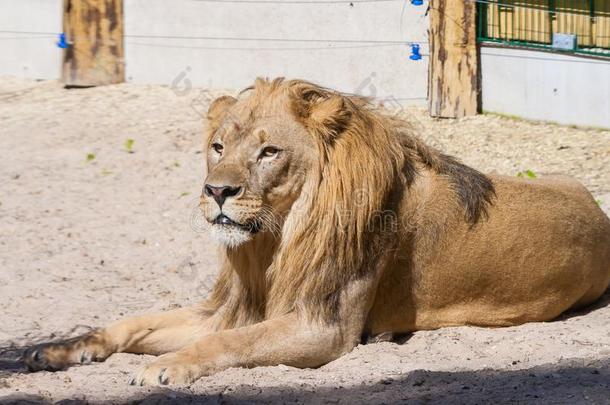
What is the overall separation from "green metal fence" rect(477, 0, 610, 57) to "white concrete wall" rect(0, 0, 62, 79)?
4624mm

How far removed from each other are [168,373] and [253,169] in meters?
1.03

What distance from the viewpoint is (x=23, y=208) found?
27.2 feet


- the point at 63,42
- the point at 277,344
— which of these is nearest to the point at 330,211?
the point at 277,344

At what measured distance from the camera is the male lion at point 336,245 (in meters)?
5.15

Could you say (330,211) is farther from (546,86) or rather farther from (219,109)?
(546,86)

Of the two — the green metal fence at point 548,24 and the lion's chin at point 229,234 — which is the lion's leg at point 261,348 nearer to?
the lion's chin at point 229,234

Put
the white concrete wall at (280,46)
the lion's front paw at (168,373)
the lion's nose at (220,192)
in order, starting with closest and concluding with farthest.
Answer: the lion's front paw at (168,373)
the lion's nose at (220,192)
the white concrete wall at (280,46)

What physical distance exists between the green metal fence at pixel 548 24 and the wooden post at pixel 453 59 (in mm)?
143

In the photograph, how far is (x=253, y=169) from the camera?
514cm

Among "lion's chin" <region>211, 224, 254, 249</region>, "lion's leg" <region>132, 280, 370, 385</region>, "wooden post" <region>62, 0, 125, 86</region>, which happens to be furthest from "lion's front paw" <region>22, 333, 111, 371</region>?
"wooden post" <region>62, 0, 125, 86</region>

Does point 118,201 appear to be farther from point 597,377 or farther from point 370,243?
Result: point 597,377

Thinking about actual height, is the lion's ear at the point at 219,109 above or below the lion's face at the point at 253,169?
above

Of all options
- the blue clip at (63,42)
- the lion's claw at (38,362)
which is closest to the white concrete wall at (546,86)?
the blue clip at (63,42)

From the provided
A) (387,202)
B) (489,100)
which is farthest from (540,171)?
(387,202)
